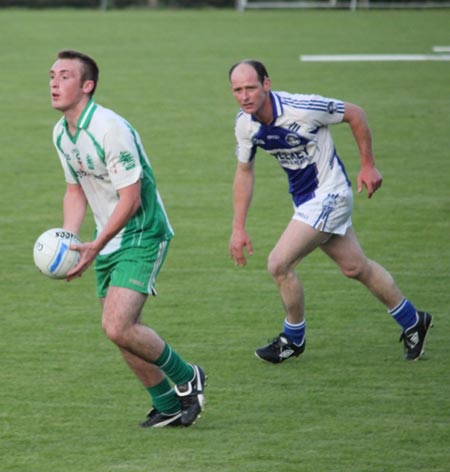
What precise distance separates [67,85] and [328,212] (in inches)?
85.6

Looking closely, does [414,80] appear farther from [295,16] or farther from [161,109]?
[295,16]

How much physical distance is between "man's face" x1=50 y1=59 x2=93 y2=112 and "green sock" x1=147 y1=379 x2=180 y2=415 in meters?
1.63

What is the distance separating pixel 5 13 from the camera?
34438 millimetres

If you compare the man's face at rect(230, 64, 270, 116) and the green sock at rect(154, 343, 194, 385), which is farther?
the man's face at rect(230, 64, 270, 116)

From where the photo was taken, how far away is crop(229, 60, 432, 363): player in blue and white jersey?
838cm

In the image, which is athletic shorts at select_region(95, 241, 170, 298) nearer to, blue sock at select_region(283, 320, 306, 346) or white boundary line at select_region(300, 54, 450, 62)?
blue sock at select_region(283, 320, 306, 346)

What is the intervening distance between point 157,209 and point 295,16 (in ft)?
87.8

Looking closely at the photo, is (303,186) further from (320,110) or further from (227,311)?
(227,311)

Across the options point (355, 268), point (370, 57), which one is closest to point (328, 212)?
point (355, 268)

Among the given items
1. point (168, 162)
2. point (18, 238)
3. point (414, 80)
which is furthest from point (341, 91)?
point (18, 238)

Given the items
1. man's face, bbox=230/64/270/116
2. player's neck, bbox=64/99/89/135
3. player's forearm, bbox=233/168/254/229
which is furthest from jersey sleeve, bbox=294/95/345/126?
player's neck, bbox=64/99/89/135

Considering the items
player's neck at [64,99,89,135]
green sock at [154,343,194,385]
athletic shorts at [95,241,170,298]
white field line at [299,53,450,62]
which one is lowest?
white field line at [299,53,450,62]

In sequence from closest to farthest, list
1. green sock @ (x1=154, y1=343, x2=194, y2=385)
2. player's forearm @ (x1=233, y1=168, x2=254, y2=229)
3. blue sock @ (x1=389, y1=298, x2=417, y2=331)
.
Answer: green sock @ (x1=154, y1=343, x2=194, y2=385) → player's forearm @ (x1=233, y1=168, x2=254, y2=229) → blue sock @ (x1=389, y1=298, x2=417, y2=331)

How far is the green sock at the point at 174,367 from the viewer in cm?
722
